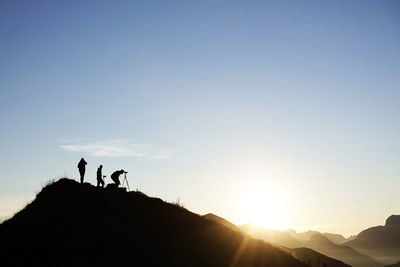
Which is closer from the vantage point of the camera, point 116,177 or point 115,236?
point 115,236

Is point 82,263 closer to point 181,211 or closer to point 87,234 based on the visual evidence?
point 87,234

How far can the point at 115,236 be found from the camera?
26.2m

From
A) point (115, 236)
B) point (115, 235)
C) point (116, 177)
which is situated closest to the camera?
point (115, 236)

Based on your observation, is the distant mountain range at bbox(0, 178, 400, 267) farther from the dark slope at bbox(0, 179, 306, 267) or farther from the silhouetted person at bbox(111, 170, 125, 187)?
the silhouetted person at bbox(111, 170, 125, 187)

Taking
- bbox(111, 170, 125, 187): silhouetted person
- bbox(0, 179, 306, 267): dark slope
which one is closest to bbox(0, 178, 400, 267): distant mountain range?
bbox(0, 179, 306, 267): dark slope

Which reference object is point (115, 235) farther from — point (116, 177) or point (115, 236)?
point (116, 177)

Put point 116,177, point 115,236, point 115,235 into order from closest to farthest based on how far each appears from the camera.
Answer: point 115,236, point 115,235, point 116,177

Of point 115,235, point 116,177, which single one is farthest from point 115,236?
point 116,177

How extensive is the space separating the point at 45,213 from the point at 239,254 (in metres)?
14.8

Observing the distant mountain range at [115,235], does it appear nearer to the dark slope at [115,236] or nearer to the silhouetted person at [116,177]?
the dark slope at [115,236]

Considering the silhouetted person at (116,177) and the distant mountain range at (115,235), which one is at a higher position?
the silhouetted person at (116,177)

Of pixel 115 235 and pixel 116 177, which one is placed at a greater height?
pixel 116 177

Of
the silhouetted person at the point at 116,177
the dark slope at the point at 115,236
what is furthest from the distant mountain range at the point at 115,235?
the silhouetted person at the point at 116,177

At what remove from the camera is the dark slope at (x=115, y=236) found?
24.2 metres
